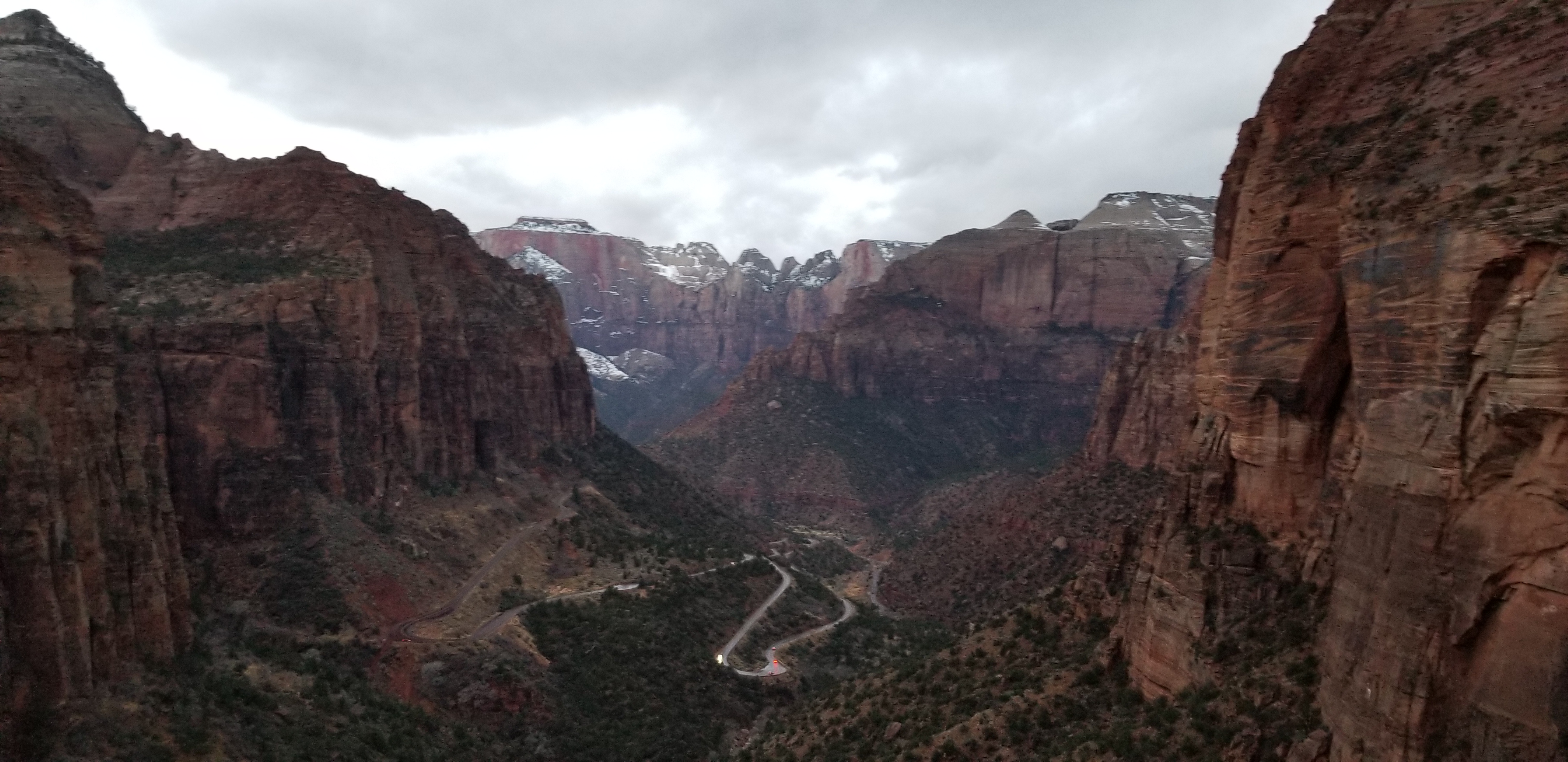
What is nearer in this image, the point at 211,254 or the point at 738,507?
the point at 211,254

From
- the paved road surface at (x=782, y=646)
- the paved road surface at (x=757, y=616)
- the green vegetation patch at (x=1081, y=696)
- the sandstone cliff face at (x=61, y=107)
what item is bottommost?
the paved road surface at (x=782, y=646)

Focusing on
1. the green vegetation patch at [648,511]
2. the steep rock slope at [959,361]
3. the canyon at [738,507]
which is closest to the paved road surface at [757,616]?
the canyon at [738,507]

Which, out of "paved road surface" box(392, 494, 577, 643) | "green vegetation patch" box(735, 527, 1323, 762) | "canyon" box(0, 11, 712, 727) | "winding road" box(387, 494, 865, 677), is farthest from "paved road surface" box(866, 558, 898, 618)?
"green vegetation patch" box(735, 527, 1323, 762)

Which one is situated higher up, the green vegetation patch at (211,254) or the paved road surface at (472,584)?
the green vegetation patch at (211,254)

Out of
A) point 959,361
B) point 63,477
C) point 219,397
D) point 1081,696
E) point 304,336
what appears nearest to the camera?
point 63,477

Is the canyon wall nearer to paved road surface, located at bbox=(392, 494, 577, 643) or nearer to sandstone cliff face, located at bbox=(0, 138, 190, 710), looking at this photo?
sandstone cliff face, located at bbox=(0, 138, 190, 710)

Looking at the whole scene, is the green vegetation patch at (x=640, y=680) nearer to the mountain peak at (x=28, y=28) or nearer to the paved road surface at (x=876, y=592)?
the paved road surface at (x=876, y=592)

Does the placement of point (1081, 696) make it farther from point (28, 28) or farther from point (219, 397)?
point (28, 28)

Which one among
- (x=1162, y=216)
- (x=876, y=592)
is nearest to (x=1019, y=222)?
(x=1162, y=216)
